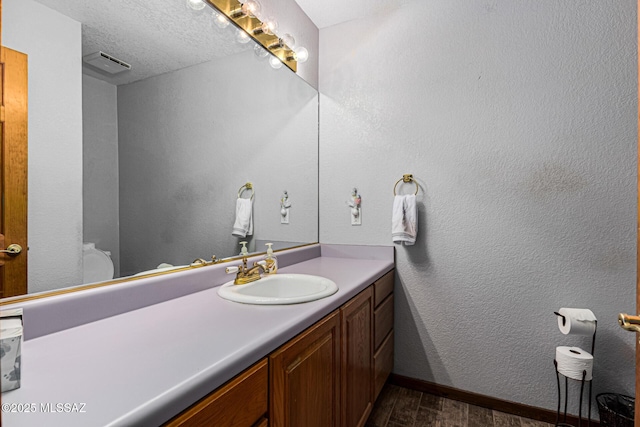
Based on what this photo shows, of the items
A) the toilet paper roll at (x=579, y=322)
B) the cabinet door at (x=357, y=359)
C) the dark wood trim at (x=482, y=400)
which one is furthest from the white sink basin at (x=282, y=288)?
the toilet paper roll at (x=579, y=322)

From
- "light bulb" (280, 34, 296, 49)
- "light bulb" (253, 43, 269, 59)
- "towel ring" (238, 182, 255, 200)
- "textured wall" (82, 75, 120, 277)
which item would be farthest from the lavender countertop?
"light bulb" (280, 34, 296, 49)

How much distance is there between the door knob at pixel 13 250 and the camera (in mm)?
808

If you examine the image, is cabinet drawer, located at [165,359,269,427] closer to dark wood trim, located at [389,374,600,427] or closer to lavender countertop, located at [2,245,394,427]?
lavender countertop, located at [2,245,394,427]

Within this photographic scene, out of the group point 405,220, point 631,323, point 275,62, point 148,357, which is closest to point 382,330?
point 405,220

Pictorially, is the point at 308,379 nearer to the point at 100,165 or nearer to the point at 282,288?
the point at 282,288

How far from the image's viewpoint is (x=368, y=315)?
154 cm

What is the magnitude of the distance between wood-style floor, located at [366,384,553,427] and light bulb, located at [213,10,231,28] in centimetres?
201

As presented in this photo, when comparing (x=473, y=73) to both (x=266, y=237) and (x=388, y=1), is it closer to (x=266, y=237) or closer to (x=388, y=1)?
(x=388, y=1)

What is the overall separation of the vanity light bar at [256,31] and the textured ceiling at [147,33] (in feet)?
0.18

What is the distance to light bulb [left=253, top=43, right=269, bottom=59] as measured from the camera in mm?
1700

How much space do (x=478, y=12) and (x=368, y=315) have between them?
172 cm

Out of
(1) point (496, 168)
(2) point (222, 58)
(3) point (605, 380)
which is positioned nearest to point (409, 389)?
(3) point (605, 380)

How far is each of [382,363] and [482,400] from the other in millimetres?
589

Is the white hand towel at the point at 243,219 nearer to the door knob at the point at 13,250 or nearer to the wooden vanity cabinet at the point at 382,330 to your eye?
the wooden vanity cabinet at the point at 382,330
